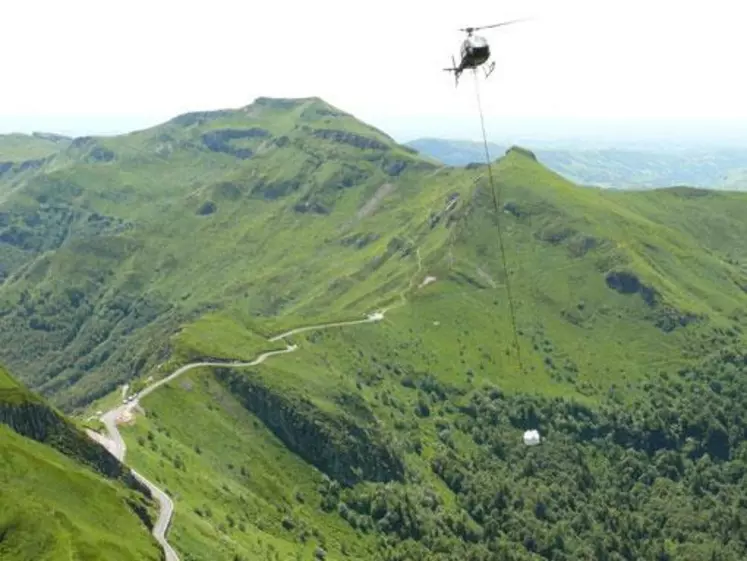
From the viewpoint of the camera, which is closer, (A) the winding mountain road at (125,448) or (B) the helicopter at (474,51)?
(B) the helicopter at (474,51)

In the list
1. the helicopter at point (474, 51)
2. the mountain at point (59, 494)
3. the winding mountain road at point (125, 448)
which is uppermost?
the helicopter at point (474, 51)

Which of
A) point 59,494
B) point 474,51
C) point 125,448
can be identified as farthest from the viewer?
point 125,448

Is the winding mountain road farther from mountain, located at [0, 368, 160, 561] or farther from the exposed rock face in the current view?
the exposed rock face

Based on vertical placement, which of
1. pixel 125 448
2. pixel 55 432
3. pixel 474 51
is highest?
pixel 474 51

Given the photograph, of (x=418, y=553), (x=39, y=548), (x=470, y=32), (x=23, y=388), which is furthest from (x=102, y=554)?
(x=418, y=553)

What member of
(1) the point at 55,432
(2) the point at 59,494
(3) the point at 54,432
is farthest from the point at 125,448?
(2) the point at 59,494

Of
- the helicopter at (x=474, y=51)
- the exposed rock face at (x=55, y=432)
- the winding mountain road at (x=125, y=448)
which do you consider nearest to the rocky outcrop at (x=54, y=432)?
the exposed rock face at (x=55, y=432)

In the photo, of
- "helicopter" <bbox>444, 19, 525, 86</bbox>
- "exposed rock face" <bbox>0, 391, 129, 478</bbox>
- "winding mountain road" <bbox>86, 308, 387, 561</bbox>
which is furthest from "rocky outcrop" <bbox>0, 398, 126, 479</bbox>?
"helicopter" <bbox>444, 19, 525, 86</bbox>

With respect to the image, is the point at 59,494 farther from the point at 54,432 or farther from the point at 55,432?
the point at 55,432

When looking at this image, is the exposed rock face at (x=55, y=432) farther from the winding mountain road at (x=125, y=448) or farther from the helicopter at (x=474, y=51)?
the helicopter at (x=474, y=51)
